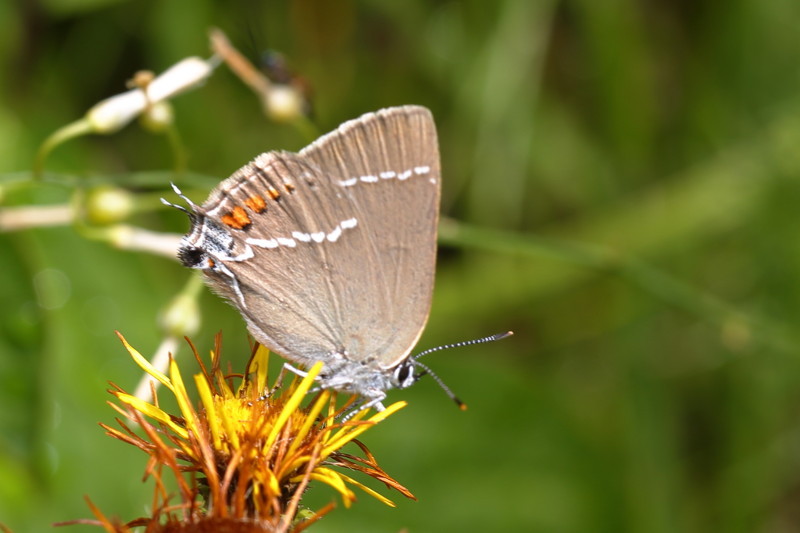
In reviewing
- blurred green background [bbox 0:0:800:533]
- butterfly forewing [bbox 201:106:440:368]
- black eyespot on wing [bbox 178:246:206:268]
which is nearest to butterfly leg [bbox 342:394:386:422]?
butterfly forewing [bbox 201:106:440:368]

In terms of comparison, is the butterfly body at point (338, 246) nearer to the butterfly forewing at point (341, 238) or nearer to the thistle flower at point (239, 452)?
the butterfly forewing at point (341, 238)

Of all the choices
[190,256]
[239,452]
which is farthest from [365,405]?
[190,256]

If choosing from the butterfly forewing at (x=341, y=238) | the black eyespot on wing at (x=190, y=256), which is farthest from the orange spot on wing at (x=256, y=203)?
the black eyespot on wing at (x=190, y=256)

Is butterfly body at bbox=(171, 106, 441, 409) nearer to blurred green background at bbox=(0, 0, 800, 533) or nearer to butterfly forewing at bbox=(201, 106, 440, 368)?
butterfly forewing at bbox=(201, 106, 440, 368)

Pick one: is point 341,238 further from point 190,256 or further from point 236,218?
point 190,256

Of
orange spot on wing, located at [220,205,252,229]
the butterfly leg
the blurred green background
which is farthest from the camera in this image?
the blurred green background

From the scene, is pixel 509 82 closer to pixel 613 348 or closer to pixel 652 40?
pixel 652 40
